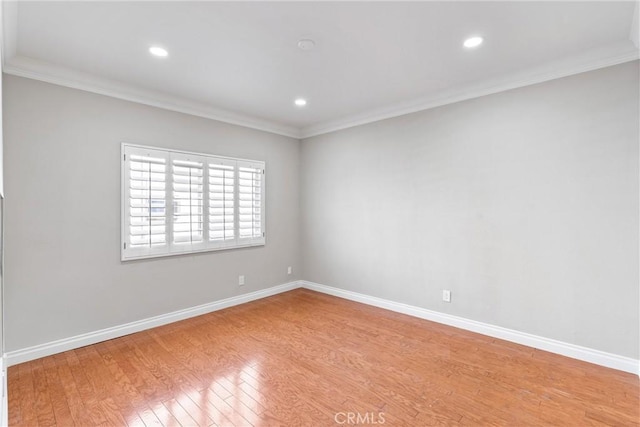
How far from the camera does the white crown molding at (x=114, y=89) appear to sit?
274 cm

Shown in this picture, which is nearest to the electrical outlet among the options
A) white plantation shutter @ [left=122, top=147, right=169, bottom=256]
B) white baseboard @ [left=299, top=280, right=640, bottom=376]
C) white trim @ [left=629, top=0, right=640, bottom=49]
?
white baseboard @ [left=299, top=280, right=640, bottom=376]

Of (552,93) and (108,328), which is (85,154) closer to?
(108,328)

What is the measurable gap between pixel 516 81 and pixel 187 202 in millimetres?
3927

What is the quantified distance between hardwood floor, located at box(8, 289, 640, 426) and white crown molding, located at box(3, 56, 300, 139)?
2622 mm

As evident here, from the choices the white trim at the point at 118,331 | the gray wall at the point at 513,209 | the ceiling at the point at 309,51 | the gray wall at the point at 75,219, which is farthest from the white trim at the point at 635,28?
the white trim at the point at 118,331

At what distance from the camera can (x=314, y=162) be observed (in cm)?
514

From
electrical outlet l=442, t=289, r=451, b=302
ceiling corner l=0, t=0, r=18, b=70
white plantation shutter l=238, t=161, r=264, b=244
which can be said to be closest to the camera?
ceiling corner l=0, t=0, r=18, b=70

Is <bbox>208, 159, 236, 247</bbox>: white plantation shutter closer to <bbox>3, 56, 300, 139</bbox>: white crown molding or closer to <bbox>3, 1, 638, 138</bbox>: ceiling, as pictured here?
<bbox>3, 56, 300, 139</bbox>: white crown molding

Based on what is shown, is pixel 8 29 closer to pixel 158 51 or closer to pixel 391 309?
pixel 158 51

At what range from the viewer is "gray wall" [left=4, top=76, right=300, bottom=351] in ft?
9.04

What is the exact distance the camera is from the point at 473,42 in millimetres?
2529

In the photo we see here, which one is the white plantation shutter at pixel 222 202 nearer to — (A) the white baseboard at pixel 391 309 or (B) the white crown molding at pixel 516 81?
(A) the white baseboard at pixel 391 309

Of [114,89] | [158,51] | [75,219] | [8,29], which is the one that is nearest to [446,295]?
[158,51]

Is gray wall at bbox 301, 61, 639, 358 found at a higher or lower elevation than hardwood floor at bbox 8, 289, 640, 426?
higher
